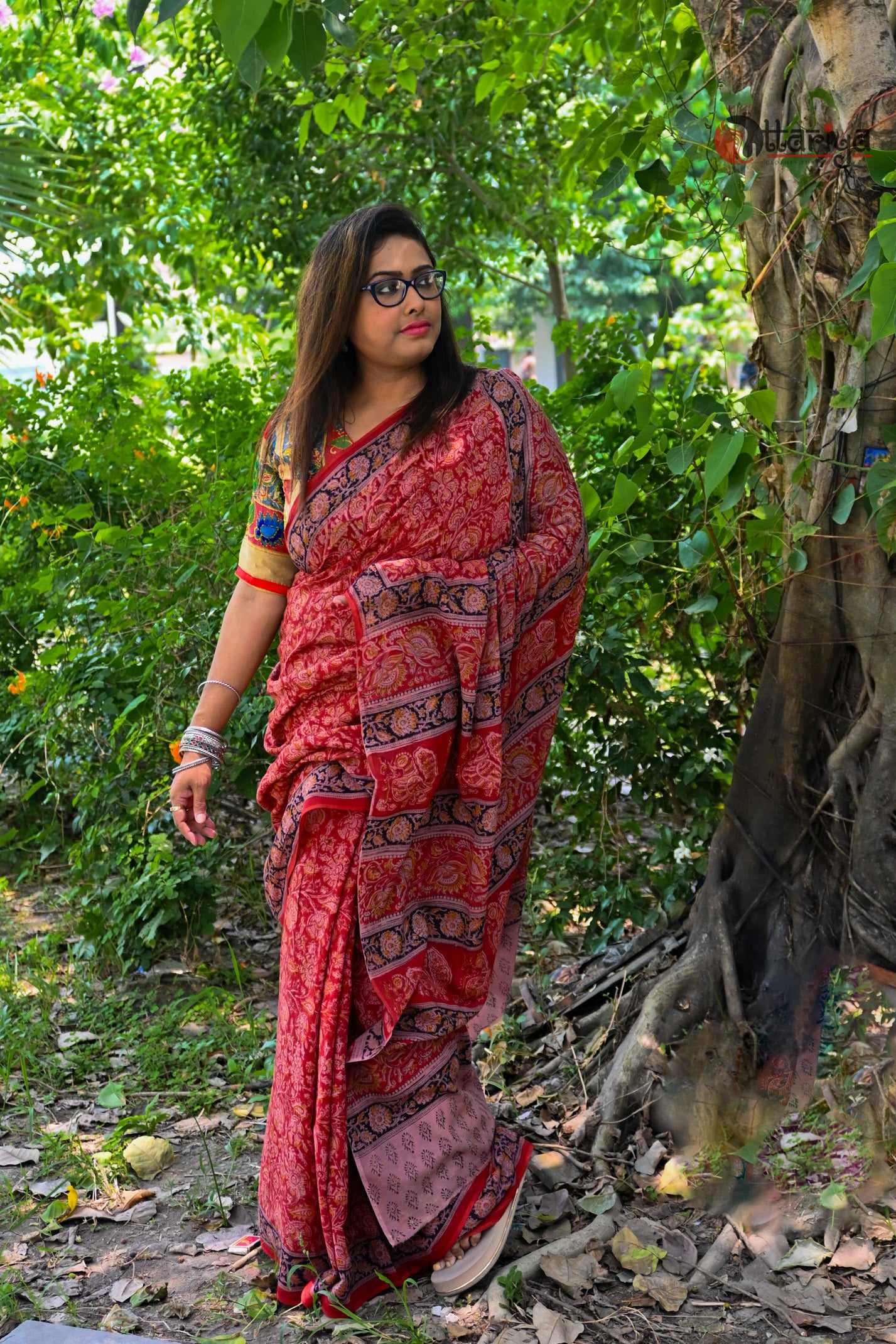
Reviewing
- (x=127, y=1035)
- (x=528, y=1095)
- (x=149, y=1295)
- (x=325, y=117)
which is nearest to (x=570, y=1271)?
(x=528, y=1095)

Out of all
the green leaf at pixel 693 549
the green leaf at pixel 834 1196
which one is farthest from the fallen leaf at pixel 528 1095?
the green leaf at pixel 693 549

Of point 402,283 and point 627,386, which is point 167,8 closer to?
point 402,283

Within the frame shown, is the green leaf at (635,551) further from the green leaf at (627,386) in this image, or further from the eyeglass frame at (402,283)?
the eyeglass frame at (402,283)

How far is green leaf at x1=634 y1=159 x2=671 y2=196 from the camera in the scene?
7.63 feet

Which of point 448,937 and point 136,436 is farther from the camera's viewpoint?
point 136,436

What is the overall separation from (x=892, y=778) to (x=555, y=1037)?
1096 mm

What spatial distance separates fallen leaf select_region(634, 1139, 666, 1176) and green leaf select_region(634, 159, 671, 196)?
1.89 meters

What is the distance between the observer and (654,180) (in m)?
2.34

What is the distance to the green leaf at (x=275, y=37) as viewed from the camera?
1474 mm

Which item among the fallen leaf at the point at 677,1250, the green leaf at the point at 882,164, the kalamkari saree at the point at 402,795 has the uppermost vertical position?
the green leaf at the point at 882,164

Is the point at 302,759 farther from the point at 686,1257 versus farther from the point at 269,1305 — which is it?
the point at 686,1257

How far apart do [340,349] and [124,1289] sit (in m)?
1.80

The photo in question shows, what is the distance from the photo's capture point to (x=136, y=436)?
13.7 feet

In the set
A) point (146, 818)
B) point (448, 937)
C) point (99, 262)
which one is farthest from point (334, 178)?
point (448, 937)
